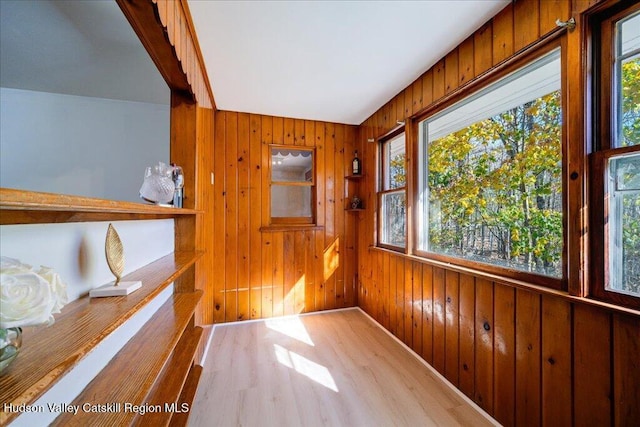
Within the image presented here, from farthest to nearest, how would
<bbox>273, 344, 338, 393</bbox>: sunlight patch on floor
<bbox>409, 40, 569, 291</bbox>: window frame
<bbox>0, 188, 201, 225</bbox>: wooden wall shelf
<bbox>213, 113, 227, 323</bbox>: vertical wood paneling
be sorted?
<bbox>213, 113, 227, 323</bbox>: vertical wood paneling → <bbox>273, 344, 338, 393</bbox>: sunlight patch on floor → <bbox>409, 40, 569, 291</bbox>: window frame → <bbox>0, 188, 201, 225</bbox>: wooden wall shelf

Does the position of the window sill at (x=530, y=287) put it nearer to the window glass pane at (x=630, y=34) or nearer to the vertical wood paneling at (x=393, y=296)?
the vertical wood paneling at (x=393, y=296)

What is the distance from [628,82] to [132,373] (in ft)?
7.26

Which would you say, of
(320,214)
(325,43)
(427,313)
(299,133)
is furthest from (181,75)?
(427,313)

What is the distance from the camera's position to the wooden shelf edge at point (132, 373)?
2.28 feet

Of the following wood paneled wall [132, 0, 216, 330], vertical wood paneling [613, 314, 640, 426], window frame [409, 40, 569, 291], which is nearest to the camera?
vertical wood paneling [613, 314, 640, 426]

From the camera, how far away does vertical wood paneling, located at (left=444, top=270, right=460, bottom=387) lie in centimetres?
169

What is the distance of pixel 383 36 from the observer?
5.21ft

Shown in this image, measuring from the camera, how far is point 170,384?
45.7 inches

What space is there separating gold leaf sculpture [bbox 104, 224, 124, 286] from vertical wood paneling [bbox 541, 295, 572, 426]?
1.84m

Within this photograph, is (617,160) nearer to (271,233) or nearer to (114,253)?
(114,253)

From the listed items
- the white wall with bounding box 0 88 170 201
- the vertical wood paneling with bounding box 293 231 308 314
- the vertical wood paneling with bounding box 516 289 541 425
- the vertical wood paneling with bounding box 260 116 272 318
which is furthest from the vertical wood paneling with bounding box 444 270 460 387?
the white wall with bounding box 0 88 170 201

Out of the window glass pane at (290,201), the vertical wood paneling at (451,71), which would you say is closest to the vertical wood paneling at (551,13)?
the vertical wood paneling at (451,71)

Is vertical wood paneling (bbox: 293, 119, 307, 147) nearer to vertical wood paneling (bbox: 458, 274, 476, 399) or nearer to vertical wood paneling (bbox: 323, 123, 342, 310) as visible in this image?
Answer: vertical wood paneling (bbox: 323, 123, 342, 310)

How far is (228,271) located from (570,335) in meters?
2.70
